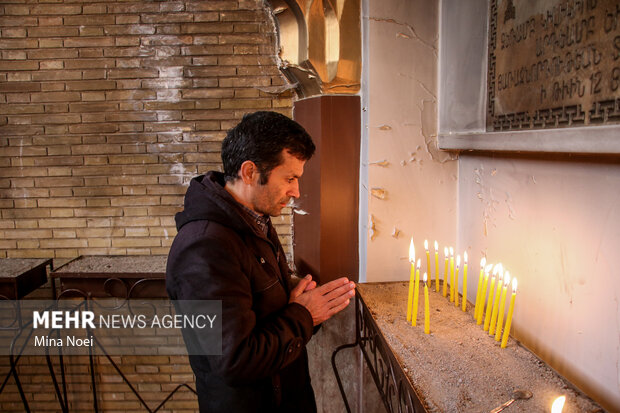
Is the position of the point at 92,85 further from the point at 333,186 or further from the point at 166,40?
the point at 333,186

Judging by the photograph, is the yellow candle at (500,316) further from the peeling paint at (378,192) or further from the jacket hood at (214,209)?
the peeling paint at (378,192)

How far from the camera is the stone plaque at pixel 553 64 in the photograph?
3.95 ft

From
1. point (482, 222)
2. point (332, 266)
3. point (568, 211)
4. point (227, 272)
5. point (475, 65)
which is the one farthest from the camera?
point (332, 266)

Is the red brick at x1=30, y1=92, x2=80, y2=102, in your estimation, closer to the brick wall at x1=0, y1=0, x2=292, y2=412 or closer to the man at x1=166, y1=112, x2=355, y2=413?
the brick wall at x1=0, y1=0, x2=292, y2=412

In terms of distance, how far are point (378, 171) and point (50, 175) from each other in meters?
3.10

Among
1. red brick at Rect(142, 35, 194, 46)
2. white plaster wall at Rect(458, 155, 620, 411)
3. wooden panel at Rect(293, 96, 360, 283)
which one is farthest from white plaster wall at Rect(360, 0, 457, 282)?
red brick at Rect(142, 35, 194, 46)

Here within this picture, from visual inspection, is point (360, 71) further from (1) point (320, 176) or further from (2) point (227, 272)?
(2) point (227, 272)

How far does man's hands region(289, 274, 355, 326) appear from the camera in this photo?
6.08 ft

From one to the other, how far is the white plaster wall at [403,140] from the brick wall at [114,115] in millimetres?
1171

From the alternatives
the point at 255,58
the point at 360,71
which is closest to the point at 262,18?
the point at 255,58

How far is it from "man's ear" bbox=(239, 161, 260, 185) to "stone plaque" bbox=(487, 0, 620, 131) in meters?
1.13

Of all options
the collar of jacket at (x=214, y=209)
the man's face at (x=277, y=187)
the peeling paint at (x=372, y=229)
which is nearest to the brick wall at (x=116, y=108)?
the peeling paint at (x=372, y=229)

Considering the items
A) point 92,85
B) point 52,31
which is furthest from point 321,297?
point 52,31

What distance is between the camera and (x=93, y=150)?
3.75 meters
